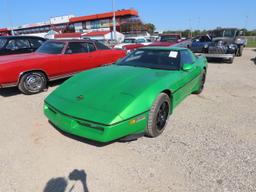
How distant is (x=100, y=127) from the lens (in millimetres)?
2582

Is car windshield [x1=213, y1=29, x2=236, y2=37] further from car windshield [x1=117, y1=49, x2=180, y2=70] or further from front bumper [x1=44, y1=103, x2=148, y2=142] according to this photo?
front bumper [x1=44, y1=103, x2=148, y2=142]

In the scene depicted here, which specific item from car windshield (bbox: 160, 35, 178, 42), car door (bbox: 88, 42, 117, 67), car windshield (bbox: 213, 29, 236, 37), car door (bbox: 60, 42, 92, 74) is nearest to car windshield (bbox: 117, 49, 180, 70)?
car door (bbox: 60, 42, 92, 74)

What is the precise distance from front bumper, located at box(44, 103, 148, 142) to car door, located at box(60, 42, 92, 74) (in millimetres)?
3425

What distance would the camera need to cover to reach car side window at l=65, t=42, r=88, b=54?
6277mm

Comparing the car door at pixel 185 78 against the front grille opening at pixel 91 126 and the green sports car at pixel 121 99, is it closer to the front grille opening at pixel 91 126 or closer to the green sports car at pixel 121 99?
the green sports car at pixel 121 99

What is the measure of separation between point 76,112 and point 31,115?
1907mm

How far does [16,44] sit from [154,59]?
6.16 metres

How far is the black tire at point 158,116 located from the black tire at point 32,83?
3803mm

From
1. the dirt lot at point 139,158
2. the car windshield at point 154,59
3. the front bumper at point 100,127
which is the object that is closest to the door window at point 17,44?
the dirt lot at point 139,158

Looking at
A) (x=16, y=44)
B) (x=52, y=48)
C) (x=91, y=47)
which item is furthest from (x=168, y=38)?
(x=52, y=48)

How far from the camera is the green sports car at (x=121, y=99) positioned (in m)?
2.64

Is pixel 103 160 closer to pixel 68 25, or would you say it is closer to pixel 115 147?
pixel 115 147

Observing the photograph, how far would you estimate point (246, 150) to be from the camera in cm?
296

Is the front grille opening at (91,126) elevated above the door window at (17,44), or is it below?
below
